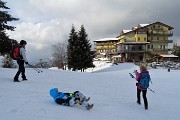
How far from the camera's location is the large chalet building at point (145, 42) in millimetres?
74312

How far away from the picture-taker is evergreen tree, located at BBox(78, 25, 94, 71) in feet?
161

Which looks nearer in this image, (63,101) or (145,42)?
(63,101)

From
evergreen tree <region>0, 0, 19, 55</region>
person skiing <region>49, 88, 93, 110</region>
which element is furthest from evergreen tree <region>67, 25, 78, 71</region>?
person skiing <region>49, 88, 93, 110</region>

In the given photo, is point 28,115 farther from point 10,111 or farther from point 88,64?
point 88,64

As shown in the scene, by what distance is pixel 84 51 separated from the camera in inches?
1976

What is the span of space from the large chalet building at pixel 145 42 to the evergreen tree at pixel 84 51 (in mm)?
24317

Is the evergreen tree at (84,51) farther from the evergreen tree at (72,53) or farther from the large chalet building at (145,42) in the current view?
the large chalet building at (145,42)

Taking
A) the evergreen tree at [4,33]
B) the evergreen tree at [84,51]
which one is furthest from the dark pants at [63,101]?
the evergreen tree at [84,51]

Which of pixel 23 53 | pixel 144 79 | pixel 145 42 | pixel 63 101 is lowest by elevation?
pixel 63 101

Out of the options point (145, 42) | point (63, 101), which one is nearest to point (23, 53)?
point (63, 101)

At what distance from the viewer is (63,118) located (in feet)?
21.7

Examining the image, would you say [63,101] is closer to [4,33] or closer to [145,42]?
[4,33]

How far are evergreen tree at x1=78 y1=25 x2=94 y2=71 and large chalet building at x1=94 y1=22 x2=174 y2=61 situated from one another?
24.3 m

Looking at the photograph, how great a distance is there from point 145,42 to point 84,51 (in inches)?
1246
